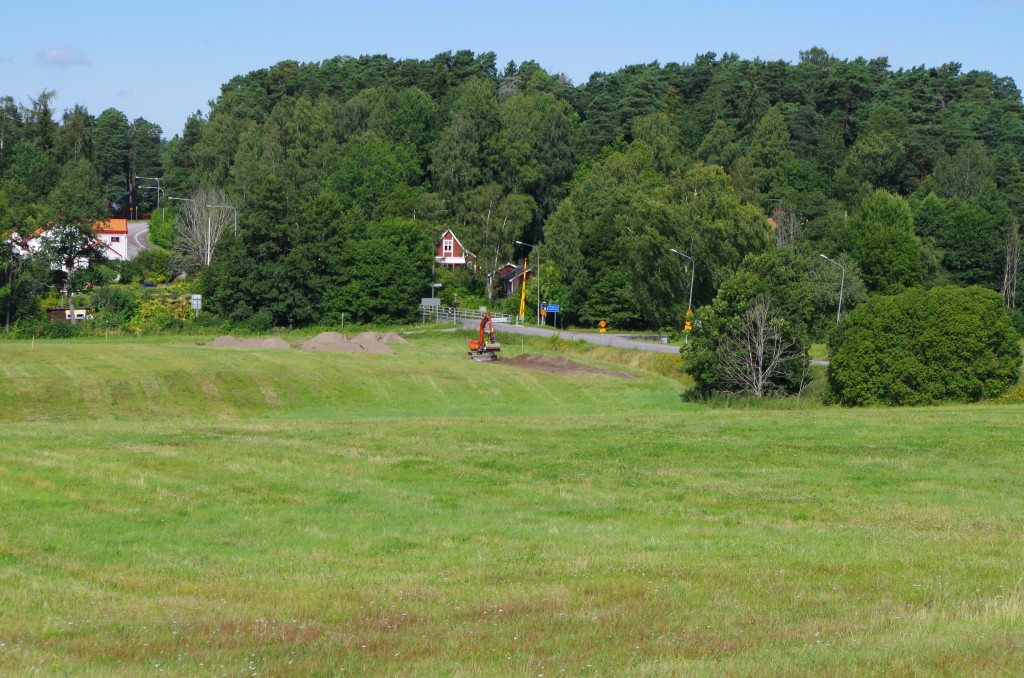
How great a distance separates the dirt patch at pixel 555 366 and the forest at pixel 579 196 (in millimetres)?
11501

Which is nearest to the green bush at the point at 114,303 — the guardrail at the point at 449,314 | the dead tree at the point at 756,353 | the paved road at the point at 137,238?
the guardrail at the point at 449,314

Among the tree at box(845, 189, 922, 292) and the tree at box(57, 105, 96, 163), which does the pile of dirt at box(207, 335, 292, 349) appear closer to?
the tree at box(845, 189, 922, 292)

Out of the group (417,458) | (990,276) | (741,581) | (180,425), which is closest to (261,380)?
(180,425)

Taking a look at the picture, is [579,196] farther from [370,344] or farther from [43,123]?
[43,123]

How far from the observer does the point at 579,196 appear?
423 feet

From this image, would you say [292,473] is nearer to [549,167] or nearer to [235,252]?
[235,252]

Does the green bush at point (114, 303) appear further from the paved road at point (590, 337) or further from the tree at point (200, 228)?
the paved road at point (590, 337)

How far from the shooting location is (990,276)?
130 meters

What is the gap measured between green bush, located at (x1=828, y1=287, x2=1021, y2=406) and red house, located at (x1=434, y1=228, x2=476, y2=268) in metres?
76.4

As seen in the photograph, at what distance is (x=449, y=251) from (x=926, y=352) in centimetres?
8445

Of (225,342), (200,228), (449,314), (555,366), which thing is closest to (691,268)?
(449,314)

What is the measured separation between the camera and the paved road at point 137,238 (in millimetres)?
161913

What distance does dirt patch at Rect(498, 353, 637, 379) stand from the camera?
7438 centimetres

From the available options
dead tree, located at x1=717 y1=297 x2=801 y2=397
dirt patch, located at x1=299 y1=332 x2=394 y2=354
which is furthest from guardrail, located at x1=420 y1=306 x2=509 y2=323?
dead tree, located at x1=717 y1=297 x2=801 y2=397
